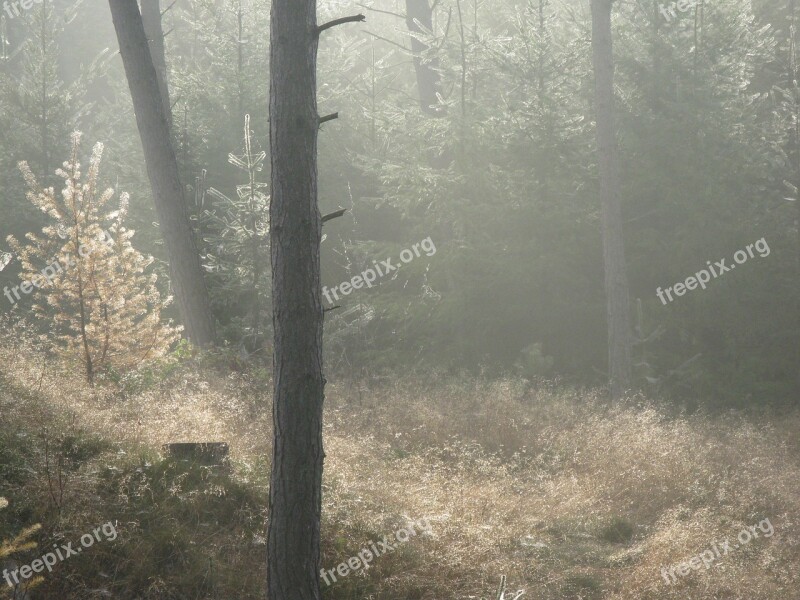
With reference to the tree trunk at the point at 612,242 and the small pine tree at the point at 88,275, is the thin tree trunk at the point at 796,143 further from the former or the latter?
the small pine tree at the point at 88,275

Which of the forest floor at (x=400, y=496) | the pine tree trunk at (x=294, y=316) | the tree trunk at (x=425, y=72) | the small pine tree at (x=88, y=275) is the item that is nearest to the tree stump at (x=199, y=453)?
the forest floor at (x=400, y=496)

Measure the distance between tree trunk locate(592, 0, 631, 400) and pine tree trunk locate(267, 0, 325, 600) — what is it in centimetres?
958

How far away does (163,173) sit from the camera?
1160 cm

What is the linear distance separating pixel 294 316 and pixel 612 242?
32.4 ft

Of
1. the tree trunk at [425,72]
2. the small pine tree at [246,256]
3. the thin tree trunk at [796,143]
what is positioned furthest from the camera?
the tree trunk at [425,72]

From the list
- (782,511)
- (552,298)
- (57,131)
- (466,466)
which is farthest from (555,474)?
(57,131)

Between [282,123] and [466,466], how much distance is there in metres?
5.21

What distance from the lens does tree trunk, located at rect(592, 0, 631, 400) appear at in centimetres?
1367

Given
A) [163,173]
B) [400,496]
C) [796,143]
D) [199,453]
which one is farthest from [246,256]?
[796,143]

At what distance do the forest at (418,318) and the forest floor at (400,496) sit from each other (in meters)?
0.04

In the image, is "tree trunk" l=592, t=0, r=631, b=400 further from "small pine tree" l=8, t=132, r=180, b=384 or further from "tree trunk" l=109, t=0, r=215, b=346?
"small pine tree" l=8, t=132, r=180, b=384

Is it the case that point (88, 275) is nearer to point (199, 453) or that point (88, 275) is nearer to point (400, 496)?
point (199, 453)

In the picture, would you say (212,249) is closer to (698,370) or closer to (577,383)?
(577,383)

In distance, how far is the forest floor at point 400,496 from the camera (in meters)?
5.62
